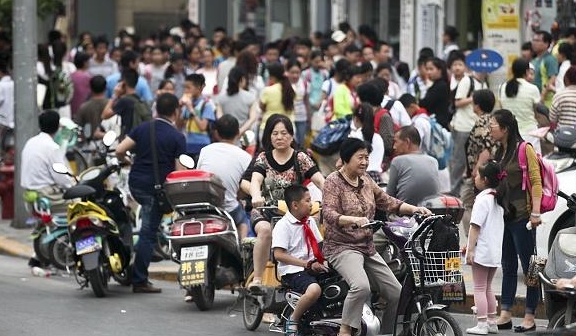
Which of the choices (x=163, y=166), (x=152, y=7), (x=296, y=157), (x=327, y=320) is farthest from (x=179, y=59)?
(x=152, y=7)

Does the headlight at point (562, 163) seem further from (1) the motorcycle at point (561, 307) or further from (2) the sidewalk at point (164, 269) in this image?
(1) the motorcycle at point (561, 307)

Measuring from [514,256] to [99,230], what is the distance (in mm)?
3640

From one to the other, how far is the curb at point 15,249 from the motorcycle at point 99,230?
246cm

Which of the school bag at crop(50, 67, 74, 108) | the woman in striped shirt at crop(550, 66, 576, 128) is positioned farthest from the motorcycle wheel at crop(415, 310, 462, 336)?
the school bag at crop(50, 67, 74, 108)

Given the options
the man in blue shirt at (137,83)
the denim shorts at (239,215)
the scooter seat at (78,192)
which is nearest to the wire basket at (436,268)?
the denim shorts at (239,215)

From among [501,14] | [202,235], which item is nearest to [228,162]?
[202,235]

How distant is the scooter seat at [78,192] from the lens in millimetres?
13734

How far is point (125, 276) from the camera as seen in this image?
14273 millimetres

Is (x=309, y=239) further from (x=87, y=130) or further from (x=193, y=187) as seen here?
(x=87, y=130)

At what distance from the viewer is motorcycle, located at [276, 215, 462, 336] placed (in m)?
10.6

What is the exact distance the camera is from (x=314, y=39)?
27.1 m

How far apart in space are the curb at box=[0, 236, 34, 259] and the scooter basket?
4.17 metres

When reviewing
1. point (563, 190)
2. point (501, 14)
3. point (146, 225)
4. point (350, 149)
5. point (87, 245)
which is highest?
point (501, 14)

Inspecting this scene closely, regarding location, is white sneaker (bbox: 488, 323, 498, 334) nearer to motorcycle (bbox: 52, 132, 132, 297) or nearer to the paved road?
the paved road
